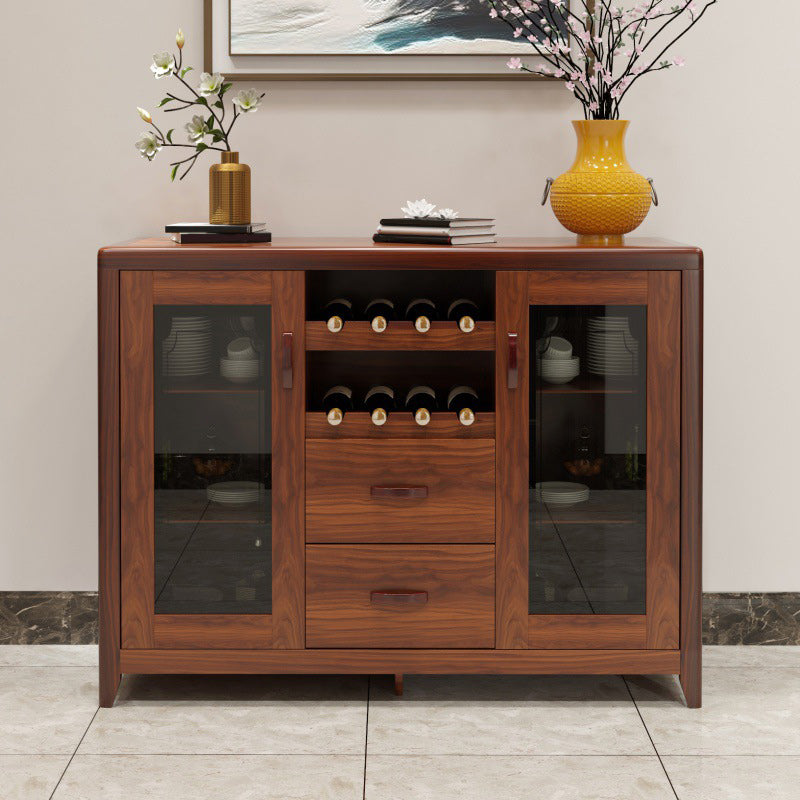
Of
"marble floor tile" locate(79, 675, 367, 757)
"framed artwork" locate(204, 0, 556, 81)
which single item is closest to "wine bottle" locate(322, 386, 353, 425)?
"marble floor tile" locate(79, 675, 367, 757)

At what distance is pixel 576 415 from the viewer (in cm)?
260

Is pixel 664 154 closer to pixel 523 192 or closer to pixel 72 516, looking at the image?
pixel 523 192

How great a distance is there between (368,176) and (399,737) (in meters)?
1.43

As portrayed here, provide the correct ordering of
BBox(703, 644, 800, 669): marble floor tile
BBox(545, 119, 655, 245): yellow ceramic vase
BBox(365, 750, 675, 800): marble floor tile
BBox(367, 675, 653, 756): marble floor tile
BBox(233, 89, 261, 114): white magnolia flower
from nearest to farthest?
1. BBox(365, 750, 675, 800): marble floor tile
2. BBox(367, 675, 653, 756): marble floor tile
3. BBox(545, 119, 655, 245): yellow ceramic vase
4. BBox(233, 89, 261, 114): white magnolia flower
5. BBox(703, 644, 800, 669): marble floor tile

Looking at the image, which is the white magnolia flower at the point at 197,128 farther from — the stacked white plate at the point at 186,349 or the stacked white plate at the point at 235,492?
the stacked white plate at the point at 235,492

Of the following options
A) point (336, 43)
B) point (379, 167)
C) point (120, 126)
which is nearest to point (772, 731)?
point (379, 167)

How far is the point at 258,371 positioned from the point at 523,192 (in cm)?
91

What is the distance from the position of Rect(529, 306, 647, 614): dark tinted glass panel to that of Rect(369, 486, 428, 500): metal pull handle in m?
0.25

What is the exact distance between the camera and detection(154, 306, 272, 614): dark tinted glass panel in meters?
2.58

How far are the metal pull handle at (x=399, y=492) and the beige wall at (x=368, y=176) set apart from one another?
2.56 ft

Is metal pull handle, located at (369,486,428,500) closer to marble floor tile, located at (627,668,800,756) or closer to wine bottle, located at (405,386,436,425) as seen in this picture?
wine bottle, located at (405,386,436,425)

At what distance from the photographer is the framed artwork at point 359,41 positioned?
9.70ft

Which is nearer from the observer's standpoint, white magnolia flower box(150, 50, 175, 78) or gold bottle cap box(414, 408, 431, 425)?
gold bottle cap box(414, 408, 431, 425)

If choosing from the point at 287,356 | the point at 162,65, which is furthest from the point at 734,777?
the point at 162,65
